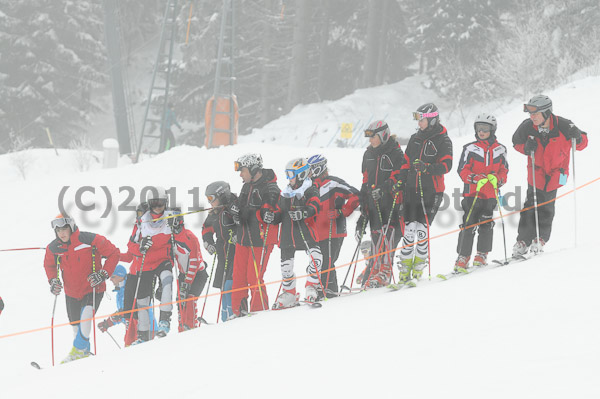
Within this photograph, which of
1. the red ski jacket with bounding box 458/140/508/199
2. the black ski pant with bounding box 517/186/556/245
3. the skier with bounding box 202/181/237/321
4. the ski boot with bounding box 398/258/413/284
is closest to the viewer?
the red ski jacket with bounding box 458/140/508/199

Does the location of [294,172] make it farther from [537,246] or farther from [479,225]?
[537,246]

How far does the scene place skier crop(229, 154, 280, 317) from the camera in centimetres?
636

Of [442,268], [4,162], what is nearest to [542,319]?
[442,268]

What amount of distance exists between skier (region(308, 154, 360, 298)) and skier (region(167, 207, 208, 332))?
143 centimetres

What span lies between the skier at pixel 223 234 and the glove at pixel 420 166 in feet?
6.54

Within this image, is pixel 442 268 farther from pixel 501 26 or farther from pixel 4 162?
pixel 501 26

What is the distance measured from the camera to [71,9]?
1332 inches

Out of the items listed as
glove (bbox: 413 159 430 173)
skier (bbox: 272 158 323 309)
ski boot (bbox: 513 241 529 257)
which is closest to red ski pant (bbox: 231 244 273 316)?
skier (bbox: 272 158 323 309)

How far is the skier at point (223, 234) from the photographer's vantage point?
6.69 meters

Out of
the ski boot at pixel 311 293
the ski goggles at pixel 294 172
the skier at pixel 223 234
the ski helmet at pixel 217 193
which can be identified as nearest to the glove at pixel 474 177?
the ski goggles at pixel 294 172

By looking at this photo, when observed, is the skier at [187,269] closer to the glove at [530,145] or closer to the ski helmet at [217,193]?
the ski helmet at [217,193]

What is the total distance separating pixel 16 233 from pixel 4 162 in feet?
36.8

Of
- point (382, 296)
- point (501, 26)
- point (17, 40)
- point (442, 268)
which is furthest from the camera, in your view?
point (17, 40)

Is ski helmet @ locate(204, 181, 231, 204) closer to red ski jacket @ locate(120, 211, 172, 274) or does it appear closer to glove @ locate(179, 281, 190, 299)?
red ski jacket @ locate(120, 211, 172, 274)
